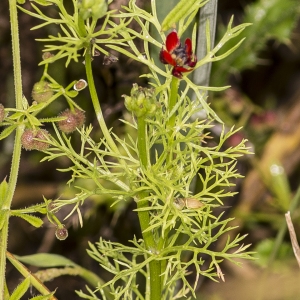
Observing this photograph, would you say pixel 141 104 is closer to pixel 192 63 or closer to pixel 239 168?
pixel 192 63

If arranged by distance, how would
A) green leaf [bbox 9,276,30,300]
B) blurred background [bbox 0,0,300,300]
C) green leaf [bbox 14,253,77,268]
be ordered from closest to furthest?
green leaf [bbox 9,276,30,300] < green leaf [bbox 14,253,77,268] < blurred background [bbox 0,0,300,300]

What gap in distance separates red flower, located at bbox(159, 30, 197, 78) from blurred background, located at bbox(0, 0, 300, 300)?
56 cm

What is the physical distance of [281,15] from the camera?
4.44ft

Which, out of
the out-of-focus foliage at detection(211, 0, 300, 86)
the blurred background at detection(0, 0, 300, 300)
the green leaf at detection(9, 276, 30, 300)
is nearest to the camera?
the green leaf at detection(9, 276, 30, 300)

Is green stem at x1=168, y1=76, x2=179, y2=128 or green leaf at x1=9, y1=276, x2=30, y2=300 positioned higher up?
green stem at x1=168, y1=76, x2=179, y2=128

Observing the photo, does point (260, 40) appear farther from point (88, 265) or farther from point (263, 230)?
point (88, 265)

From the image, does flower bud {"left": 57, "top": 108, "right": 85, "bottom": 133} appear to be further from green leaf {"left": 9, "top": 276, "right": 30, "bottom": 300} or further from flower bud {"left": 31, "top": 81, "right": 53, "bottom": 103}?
green leaf {"left": 9, "top": 276, "right": 30, "bottom": 300}

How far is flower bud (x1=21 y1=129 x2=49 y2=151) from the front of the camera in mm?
580

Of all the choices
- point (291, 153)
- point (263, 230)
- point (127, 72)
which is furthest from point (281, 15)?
point (263, 230)

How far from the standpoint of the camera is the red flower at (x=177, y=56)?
20.3 inches

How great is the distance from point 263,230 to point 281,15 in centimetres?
60

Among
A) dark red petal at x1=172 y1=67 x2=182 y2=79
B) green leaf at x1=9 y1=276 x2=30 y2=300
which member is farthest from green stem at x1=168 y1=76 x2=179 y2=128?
green leaf at x1=9 y1=276 x2=30 y2=300

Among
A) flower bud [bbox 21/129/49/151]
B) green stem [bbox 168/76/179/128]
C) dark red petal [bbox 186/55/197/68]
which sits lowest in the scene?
flower bud [bbox 21/129/49/151]

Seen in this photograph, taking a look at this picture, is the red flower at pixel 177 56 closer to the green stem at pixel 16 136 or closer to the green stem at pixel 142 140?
the green stem at pixel 142 140
